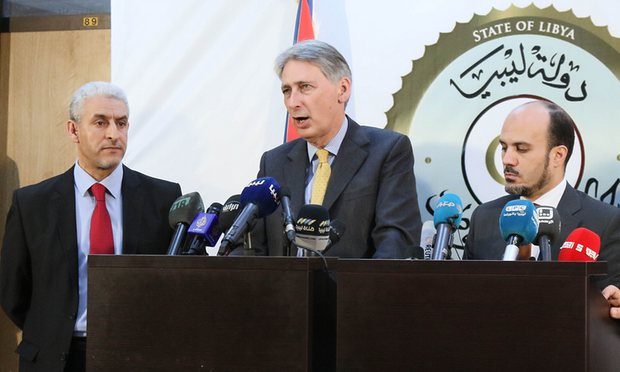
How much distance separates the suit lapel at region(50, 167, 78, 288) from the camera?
2896mm

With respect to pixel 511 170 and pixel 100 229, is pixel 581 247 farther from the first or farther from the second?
pixel 100 229

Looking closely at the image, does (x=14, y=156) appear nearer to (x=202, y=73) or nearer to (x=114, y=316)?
(x=202, y=73)

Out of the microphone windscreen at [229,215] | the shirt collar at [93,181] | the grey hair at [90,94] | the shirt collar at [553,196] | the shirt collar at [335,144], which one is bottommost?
the microphone windscreen at [229,215]

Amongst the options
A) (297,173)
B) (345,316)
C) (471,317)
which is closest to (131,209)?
(297,173)

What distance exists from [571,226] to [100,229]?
1539 mm

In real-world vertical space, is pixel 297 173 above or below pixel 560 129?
below

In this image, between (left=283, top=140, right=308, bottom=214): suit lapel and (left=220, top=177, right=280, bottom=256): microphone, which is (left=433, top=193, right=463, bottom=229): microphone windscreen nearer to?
(left=220, top=177, right=280, bottom=256): microphone

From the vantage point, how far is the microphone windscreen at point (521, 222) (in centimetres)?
192

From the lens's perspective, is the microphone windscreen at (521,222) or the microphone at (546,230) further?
the microphone at (546,230)

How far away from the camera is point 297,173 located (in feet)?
9.20

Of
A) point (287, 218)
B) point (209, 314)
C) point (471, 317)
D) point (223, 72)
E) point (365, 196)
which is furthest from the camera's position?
point (223, 72)

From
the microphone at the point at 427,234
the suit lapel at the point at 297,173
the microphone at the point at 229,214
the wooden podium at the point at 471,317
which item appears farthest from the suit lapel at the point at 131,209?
the wooden podium at the point at 471,317

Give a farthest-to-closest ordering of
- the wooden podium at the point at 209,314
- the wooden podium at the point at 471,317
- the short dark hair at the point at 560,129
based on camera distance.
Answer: the short dark hair at the point at 560,129 → the wooden podium at the point at 209,314 → the wooden podium at the point at 471,317

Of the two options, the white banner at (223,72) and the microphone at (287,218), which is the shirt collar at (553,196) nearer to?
the white banner at (223,72)
